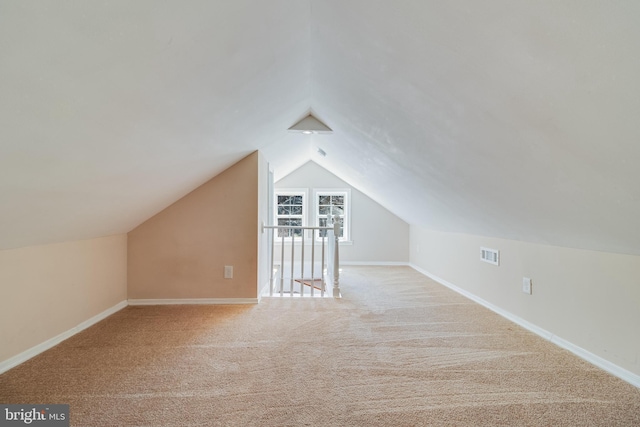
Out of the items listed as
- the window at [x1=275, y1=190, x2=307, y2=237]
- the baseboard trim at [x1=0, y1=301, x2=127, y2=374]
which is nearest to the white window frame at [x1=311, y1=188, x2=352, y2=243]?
the window at [x1=275, y1=190, x2=307, y2=237]

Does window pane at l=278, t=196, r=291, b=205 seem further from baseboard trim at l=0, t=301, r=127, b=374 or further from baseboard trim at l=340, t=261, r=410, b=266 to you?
baseboard trim at l=0, t=301, r=127, b=374

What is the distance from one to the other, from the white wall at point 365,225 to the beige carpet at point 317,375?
3.11 meters

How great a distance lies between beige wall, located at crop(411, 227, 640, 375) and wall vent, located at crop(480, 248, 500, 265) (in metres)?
0.06

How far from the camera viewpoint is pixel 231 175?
331cm

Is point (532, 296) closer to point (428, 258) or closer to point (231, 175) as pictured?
point (428, 258)

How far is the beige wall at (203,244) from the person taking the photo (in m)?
3.28

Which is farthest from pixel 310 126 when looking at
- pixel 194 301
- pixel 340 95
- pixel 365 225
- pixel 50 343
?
pixel 365 225

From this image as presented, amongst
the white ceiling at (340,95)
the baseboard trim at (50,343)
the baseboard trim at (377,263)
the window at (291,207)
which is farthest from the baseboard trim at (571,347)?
the baseboard trim at (50,343)

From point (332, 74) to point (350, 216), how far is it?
13.4 feet

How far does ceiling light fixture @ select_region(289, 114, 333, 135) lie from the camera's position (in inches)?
129

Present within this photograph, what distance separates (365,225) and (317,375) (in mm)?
4374

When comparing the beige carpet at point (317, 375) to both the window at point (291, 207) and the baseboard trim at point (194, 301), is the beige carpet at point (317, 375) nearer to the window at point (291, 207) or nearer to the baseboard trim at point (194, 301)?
the baseboard trim at point (194, 301)

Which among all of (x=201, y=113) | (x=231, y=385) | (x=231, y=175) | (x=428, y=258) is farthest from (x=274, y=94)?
(x=428, y=258)

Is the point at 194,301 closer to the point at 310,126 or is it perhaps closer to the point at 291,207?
the point at 310,126
